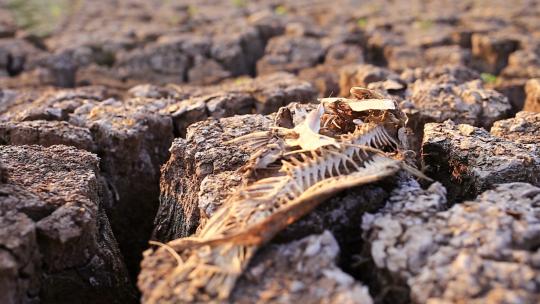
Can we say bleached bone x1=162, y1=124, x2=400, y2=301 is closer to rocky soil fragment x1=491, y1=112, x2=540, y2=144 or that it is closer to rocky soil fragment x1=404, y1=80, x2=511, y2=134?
rocky soil fragment x1=491, y1=112, x2=540, y2=144

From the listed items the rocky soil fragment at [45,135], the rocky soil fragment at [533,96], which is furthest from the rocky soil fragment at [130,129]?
the rocky soil fragment at [533,96]

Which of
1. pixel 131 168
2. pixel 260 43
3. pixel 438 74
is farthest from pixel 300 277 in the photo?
pixel 260 43

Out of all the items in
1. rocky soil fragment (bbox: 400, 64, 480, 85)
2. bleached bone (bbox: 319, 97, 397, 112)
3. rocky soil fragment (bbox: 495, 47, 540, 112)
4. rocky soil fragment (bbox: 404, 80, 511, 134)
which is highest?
bleached bone (bbox: 319, 97, 397, 112)

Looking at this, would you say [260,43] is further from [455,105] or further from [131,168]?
[131,168]

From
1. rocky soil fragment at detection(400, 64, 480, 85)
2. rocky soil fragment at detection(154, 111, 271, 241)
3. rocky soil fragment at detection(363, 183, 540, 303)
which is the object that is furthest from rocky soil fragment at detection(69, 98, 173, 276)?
rocky soil fragment at detection(400, 64, 480, 85)

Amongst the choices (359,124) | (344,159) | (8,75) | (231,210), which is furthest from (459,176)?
(8,75)

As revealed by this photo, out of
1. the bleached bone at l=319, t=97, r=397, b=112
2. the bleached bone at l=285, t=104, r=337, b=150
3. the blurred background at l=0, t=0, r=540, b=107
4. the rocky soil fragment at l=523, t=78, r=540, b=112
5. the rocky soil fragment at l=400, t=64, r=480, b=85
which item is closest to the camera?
the bleached bone at l=285, t=104, r=337, b=150

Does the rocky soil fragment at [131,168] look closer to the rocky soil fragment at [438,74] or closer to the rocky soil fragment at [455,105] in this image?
the rocky soil fragment at [455,105]
